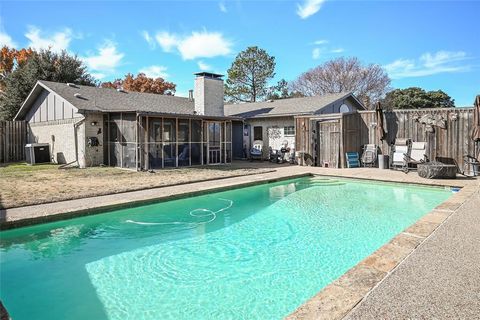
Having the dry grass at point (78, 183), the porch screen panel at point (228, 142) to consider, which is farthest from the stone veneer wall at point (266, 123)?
the dry grass at point (78, 183)

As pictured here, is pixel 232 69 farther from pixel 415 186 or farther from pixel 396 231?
pixel 396 231

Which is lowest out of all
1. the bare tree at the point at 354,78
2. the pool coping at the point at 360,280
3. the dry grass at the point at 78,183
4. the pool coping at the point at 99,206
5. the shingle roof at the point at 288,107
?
the pool coping at the point at 360,280

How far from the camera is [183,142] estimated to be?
13.9m

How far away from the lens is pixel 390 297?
2.66 metres

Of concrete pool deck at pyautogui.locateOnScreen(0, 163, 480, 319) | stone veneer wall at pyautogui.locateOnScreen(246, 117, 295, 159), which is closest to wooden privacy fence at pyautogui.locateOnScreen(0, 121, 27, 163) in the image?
stone veneer wall at pyautogui.locateOnScreen(246, 117, 295, 159)

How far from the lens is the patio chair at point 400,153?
12625mm

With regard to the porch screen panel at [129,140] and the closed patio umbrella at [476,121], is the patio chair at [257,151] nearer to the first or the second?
the porch screen panel at [129,140]

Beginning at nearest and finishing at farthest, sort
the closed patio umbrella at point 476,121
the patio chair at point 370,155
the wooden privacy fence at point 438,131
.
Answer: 1. the closed patio umbrella at point 476,121
2. the wooden privacy fence at point 438,131
3. the patio chair at point 370,155

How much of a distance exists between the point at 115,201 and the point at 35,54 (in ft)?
68.9

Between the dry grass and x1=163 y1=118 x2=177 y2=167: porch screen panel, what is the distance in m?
1.64

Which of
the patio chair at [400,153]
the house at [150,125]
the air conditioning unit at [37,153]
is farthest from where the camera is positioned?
the air conditioning unit at [37,153]

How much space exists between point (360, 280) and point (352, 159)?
1180cm

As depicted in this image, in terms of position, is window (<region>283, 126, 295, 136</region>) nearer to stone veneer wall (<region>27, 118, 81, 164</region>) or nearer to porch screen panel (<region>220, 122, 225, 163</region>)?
porch screen panel (<region>220, 122, 225, 163</region>)

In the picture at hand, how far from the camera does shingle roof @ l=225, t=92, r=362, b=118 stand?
16562 millimetres
